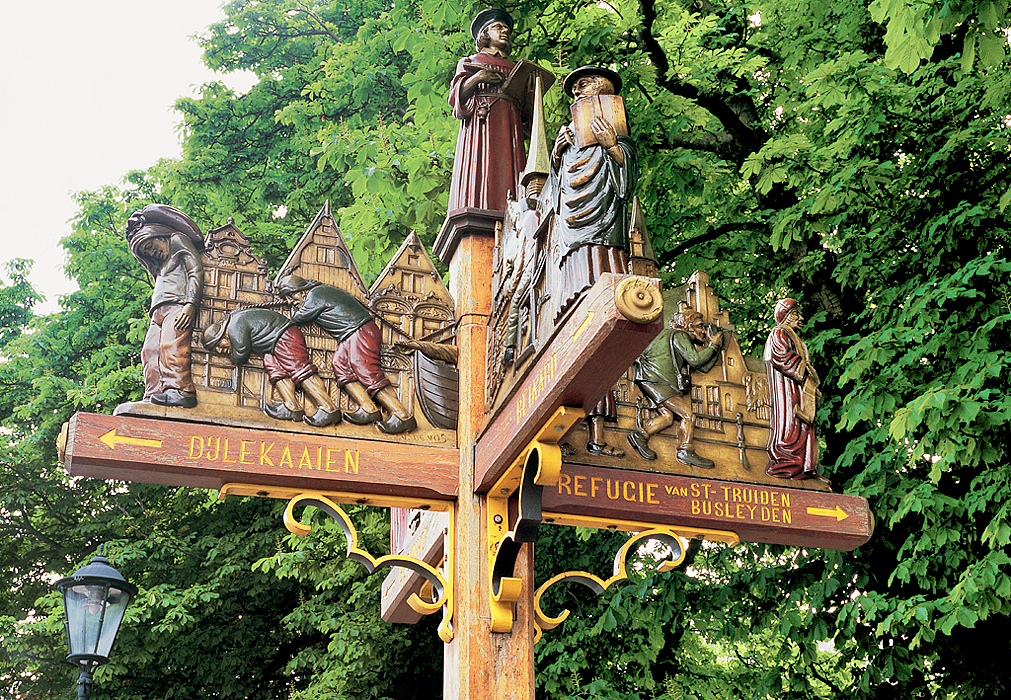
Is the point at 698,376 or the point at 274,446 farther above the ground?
the point at 698,376

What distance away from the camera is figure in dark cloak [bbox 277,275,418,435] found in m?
4.64

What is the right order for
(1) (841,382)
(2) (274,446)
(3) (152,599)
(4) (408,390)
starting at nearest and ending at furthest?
(2) (274,446) < (4) (408,390) < (1) (841,382) < (3) (152,599)

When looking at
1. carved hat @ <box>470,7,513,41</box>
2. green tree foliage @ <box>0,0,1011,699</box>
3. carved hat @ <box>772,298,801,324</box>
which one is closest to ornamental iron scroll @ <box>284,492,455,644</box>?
carved hat @ <box>772,298,801,324</box>

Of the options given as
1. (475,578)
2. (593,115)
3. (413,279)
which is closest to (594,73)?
(593,115)

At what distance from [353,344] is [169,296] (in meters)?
0.78

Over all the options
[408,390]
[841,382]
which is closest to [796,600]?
[841,382]

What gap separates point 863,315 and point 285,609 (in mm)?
9874

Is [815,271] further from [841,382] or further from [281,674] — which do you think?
[281,674]

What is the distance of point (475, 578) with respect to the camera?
4.39 meters

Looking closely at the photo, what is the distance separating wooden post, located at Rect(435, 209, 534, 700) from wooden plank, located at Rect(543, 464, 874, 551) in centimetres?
31

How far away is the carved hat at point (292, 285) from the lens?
15.5 ft

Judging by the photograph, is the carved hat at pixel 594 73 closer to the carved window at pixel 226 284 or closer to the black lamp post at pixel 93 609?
the carved window at pixel 226 284

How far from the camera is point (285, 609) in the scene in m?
15.3

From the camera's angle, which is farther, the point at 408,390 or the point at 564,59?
the point at 564,59
